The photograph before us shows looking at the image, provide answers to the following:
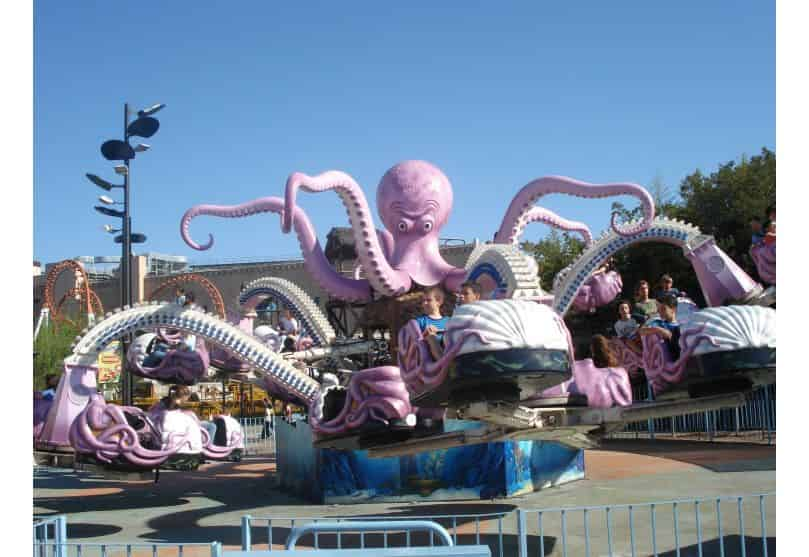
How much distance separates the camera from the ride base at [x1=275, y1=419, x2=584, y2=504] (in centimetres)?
1114

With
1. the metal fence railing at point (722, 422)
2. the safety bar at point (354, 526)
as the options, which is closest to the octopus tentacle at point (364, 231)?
the metal fence railing at point (722, 422)

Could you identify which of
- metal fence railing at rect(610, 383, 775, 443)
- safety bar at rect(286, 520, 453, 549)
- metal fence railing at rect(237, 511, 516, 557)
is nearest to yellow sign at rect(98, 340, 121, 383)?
metal fence railing at rect(610, 383, 775, 443)

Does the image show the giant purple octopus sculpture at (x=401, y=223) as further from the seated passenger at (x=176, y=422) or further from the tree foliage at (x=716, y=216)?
the tree foliage at (x=716, y=216)

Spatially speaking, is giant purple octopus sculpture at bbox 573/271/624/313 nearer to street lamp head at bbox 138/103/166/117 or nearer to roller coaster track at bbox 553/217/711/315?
roller coaster track at bbox 553/217/711/315

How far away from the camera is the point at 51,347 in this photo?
109ft

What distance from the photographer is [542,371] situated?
6488 mm

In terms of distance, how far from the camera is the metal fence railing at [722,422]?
1680 cm

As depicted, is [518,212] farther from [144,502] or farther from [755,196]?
[755,196]

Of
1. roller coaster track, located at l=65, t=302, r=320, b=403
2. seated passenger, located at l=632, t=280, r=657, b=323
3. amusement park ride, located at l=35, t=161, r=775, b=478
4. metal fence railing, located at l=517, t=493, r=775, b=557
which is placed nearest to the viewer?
amusement park ride, located at l=35, t=161, r=775, b=478

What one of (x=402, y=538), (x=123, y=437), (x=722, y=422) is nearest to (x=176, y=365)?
(x=123, y=437)

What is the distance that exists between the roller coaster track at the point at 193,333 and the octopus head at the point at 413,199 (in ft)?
8.00

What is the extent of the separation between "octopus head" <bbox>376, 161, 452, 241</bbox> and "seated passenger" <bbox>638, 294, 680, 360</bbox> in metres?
4.56

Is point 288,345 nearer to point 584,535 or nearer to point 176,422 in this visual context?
point 176,422

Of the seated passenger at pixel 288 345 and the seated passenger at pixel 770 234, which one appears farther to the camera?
the seated passenger at pixel 288 345
